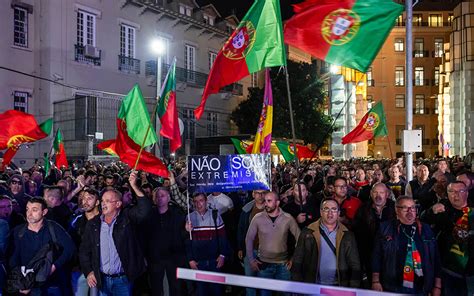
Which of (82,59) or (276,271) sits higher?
(82,59)

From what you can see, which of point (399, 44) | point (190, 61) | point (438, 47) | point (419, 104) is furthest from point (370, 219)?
point (438, 47)

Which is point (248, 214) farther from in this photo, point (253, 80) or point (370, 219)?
point (253, 80)

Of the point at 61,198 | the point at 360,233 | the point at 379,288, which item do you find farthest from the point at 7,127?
the point at 379,288

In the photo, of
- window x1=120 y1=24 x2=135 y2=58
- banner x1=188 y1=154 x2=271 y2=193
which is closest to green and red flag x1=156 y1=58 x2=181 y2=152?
banner x1=188 y1=154 x2=271 y2=193

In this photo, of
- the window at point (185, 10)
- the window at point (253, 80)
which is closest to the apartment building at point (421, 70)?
the window at point (253, 80)

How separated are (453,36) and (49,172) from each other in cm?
3792

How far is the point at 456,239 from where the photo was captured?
19.2ft

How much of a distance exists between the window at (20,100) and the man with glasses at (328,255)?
2166 centimetres

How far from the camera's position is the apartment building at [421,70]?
6412 centimetres

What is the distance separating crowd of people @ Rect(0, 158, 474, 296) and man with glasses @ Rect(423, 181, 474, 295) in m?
0.01

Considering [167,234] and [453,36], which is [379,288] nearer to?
[167,234]

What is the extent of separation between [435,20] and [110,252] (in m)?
66.5

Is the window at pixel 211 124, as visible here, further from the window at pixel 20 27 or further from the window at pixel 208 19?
the window at pixel 20 27

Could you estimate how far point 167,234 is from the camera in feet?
23.5
